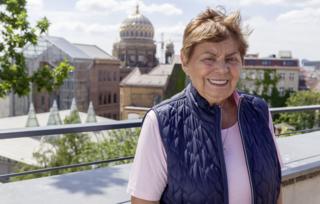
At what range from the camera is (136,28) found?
78188 mm

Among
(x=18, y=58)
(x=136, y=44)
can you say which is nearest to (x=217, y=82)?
(x=18, y=58)

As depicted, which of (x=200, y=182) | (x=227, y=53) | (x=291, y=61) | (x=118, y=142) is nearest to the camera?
(x=200, y=182)

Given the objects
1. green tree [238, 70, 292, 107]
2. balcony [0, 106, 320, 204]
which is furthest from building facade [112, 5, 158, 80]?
balcony [0, 106, 320, 204]

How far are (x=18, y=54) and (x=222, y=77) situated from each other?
10.3 metres

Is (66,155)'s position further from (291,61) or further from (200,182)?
(291,61)

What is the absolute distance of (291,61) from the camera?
2645 inches

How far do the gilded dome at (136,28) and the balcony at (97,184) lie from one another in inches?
2936

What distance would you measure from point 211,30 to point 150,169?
0.56 meters

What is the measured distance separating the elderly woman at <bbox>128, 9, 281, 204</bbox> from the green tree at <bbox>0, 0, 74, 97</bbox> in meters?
9.47

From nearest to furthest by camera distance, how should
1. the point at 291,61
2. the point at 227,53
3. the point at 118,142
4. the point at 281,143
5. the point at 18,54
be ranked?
the point at 227,53 → the point at 281,143 → the point at 118,142 → the point at 18,54 → the point at 291,61

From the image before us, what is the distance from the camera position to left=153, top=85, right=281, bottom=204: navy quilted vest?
1.49 metres

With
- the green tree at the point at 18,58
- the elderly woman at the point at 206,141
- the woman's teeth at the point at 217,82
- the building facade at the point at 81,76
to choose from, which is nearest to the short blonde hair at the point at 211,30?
the elderly woman at the point at 206,141

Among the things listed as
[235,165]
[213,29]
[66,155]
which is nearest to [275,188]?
[235,165]

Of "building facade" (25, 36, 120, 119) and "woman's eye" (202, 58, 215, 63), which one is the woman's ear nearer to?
"woman's eye" (202, 58, 215, 63)
